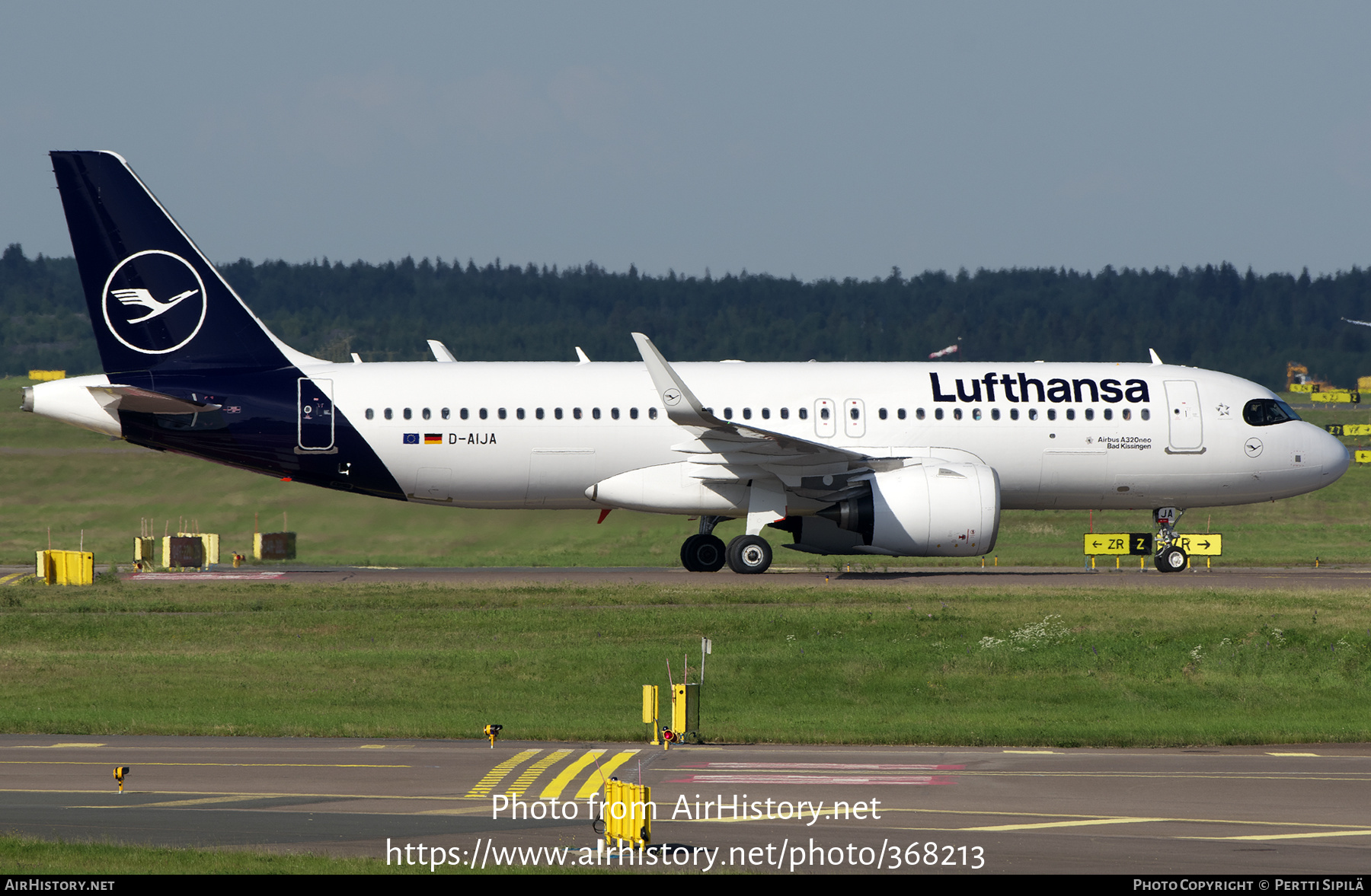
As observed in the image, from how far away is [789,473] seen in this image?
112 ft

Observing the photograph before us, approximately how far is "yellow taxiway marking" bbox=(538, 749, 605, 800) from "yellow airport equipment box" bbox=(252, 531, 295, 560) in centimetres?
2738

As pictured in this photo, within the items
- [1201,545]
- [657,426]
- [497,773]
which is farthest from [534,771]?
[1201,545]

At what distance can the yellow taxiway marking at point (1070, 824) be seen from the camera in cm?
1416

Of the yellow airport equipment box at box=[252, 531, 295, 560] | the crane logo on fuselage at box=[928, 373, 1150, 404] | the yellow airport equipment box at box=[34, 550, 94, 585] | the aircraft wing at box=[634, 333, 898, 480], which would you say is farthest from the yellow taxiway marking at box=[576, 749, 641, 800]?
the yellow airport equipment box at box=[252, 531, 295, 560]

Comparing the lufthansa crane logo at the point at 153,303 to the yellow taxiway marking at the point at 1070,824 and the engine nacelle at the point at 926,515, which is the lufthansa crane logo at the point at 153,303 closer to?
the engine nacelle at the point at 926,515

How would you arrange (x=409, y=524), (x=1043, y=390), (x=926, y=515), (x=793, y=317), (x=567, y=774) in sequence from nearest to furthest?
(x=567, y=774) < (x=926, y=515) < (x=1043, y=390) < (x=409, y=524) < (x=793, y=317)

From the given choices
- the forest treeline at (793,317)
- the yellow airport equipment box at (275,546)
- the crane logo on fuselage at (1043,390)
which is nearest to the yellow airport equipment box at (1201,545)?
the crane logo on fuselage at (1043,390)

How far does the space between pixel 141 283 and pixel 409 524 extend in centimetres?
968

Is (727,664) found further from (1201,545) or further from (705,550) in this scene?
(1201,545)

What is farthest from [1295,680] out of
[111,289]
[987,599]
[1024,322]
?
[1024,322]

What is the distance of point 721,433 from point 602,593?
173 inches

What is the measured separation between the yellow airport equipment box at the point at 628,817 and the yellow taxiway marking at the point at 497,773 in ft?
11.4

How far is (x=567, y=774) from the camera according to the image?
17078 mm
